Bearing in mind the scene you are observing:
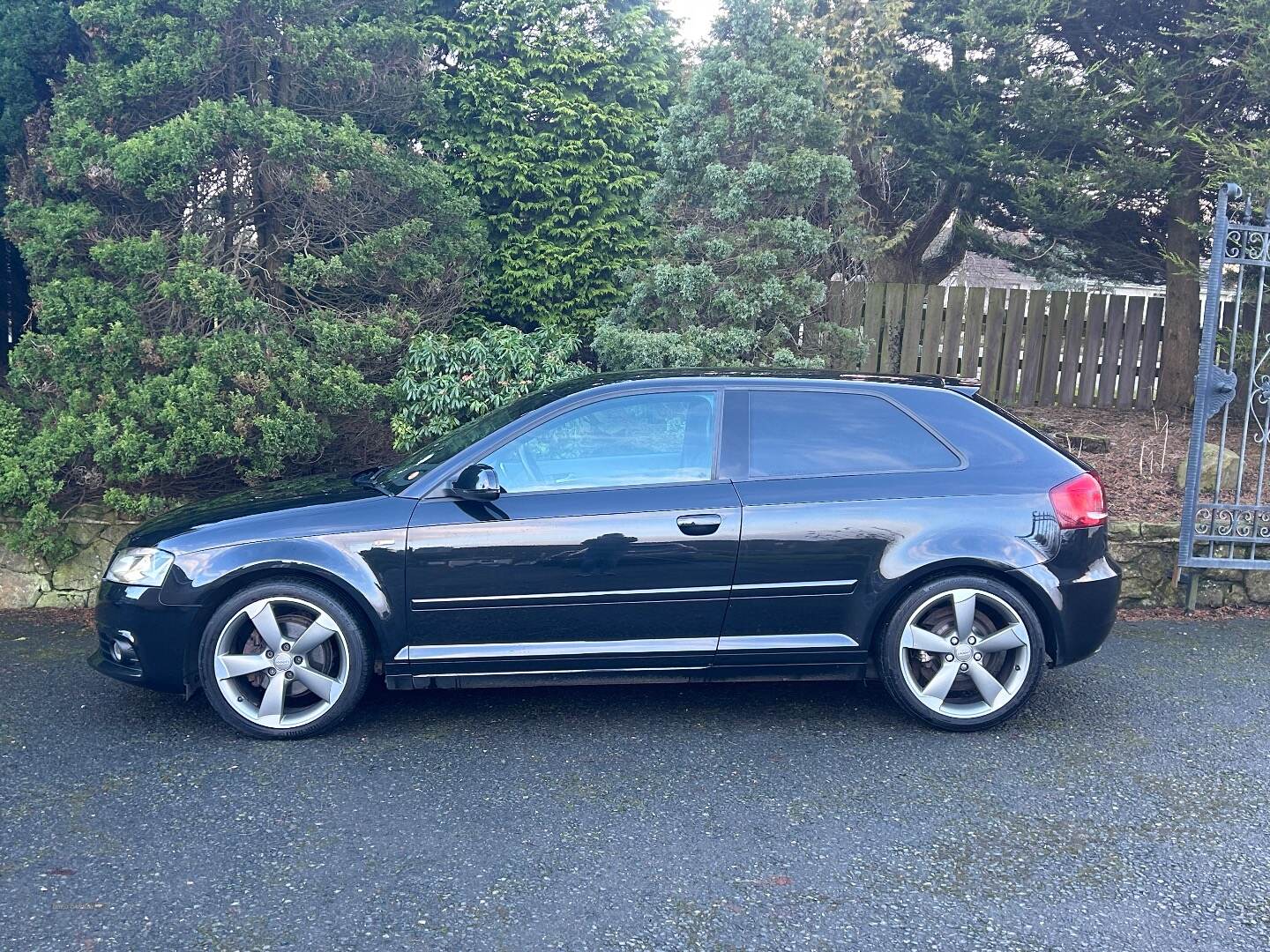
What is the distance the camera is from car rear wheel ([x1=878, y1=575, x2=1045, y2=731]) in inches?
180

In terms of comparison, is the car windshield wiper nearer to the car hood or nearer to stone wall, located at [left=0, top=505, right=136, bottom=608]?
the car hood

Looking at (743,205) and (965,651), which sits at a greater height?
(743,205)

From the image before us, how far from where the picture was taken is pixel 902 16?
32.7ft

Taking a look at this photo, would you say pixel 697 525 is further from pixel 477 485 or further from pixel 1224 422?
pixel 1224 422

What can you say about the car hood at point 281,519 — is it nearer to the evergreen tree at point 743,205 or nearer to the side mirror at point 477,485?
the side mirror at point 477,485

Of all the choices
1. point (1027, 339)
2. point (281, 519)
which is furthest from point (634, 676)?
point (1027, 339)

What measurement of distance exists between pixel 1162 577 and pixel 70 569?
6.95 metres

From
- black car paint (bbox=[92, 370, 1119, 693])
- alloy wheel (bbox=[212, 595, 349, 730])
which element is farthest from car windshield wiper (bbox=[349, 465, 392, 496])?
alloy wheel (bbox=[212, 595, 349, 730])

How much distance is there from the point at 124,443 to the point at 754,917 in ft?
16.8

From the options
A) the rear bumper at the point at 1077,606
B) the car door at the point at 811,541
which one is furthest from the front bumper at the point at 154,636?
the rear bumper at the point at 1077,606

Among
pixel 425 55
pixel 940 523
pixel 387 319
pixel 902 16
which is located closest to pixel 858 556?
pixel 940 523

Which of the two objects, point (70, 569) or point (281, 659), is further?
point (70, 569)

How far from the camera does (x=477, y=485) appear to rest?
4457 millimetres

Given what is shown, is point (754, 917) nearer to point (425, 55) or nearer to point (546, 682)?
point (546, 682)
